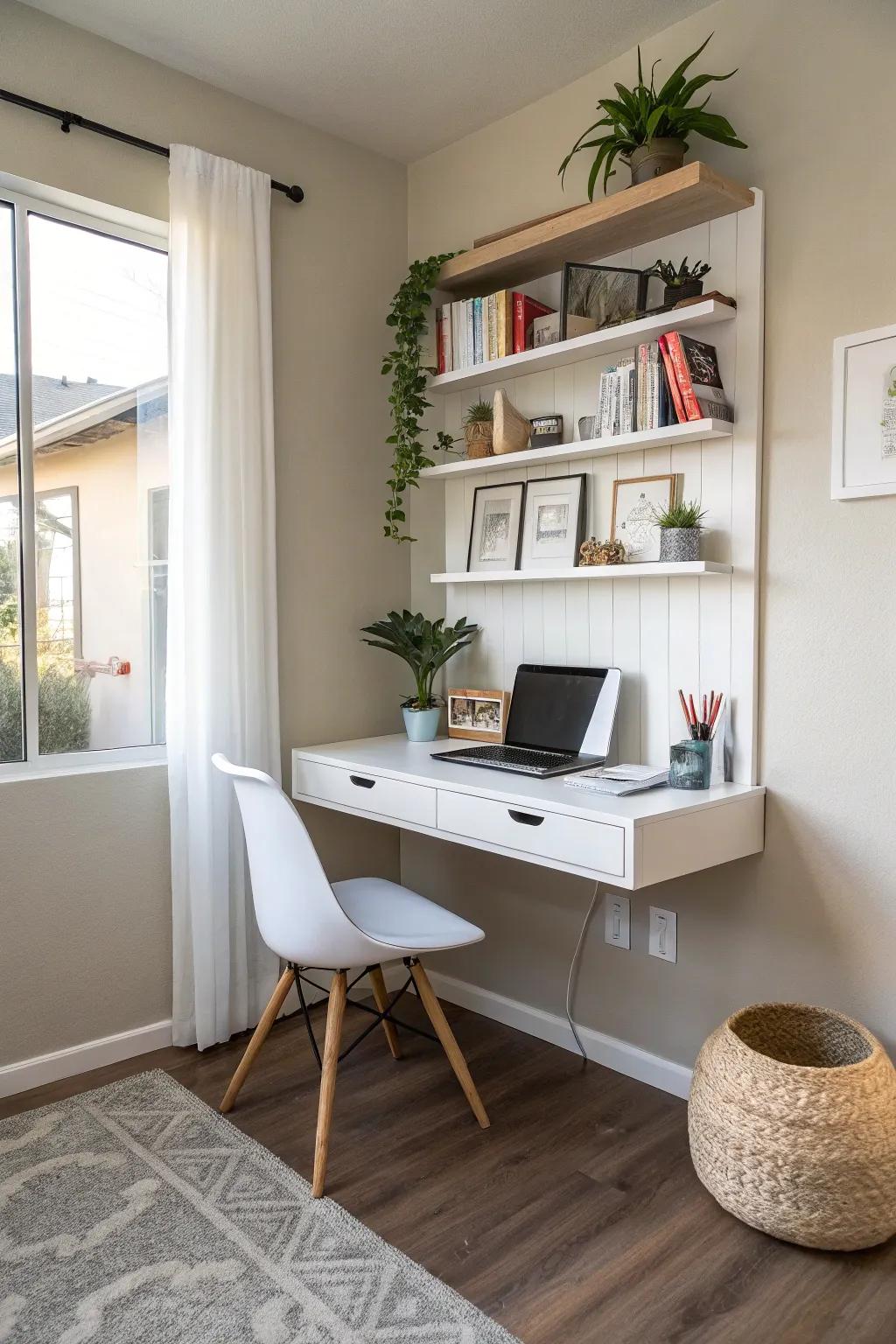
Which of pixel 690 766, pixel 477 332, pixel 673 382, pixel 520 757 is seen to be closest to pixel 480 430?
pixel 477 332

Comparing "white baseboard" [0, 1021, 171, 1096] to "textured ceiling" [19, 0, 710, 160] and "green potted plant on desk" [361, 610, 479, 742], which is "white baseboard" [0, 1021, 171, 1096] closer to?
"green potted plant on desk" [361, 610, 479, 742]

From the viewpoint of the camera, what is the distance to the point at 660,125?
2.22 meters

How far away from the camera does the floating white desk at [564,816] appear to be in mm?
1946

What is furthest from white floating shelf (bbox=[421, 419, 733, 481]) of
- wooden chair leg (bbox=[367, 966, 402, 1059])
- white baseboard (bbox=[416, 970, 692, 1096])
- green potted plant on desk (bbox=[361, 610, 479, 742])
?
white baseboard (bbox=[416, 970, 692, 1096])

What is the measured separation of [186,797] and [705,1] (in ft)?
7.72

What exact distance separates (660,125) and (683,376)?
60 cm

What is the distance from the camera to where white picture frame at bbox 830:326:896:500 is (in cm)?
197

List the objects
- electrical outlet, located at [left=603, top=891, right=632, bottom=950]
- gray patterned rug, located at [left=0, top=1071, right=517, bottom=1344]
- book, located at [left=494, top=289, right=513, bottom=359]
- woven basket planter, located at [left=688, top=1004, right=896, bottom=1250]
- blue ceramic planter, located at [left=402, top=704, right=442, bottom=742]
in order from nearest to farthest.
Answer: gray patterned rug, located at [left=0, top=1071, right=517, bottom=1344]
woven basket planter, located at [left=688, top=1004, right=896, bottom=1250]
electrical outlet, located at [left=603, top=891, right=632, bottom=950]
book, located at [left=494, top=289, right=513, bottom=359]
blue ceramic planter, located at [left=402, top=704, right=442, bottom=742]

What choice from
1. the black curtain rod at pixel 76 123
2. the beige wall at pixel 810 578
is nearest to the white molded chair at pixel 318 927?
the beige wall at pixel 810 578

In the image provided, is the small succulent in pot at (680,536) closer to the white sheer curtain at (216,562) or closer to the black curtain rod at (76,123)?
the white sheer curtain at (216,562)

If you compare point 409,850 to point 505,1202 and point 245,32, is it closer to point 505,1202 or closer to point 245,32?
point 505,1202

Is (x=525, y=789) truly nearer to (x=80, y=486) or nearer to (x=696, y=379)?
(x=696, y=379)

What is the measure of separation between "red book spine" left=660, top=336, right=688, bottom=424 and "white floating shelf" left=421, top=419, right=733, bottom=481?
0.08 ft

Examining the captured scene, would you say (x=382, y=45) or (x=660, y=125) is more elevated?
(x=382, y=45)
